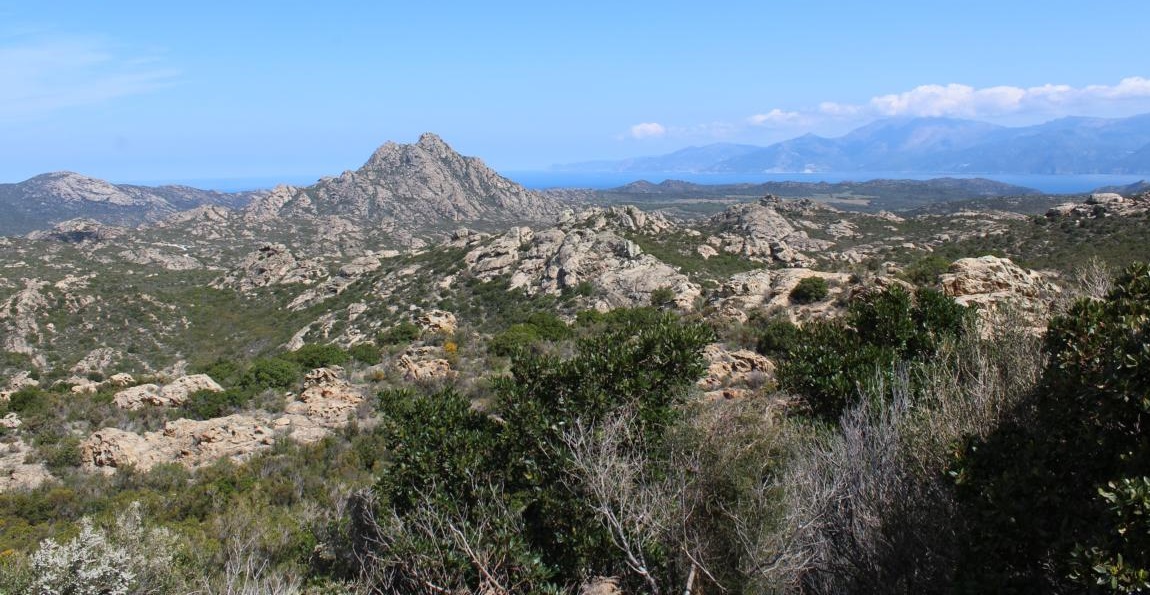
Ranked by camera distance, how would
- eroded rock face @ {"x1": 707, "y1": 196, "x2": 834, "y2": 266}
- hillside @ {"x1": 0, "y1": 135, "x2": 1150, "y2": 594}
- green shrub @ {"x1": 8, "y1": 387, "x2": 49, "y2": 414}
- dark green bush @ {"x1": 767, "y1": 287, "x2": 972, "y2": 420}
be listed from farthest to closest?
1. eroded rock face @ {"x1": 707, "y1": 196, "x2": 834, "y2": 266}
2. green shrub @ {"x1": 8, "y1": 387, "x2": 49, "y2": 414}
3. dark green bush @ {"x1": 767, "y1": 287, "x2": 972, "y2": 420}
4. hillside @ {"x1": 0, "y1": 135, "x2": 1150, "y2": 594}

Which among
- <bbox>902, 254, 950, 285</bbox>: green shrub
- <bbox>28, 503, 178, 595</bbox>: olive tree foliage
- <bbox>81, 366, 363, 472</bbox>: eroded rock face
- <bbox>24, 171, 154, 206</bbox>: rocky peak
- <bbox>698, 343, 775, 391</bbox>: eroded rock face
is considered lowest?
<bbox>81, 366, 363, 472</bbox>: eroded rock face

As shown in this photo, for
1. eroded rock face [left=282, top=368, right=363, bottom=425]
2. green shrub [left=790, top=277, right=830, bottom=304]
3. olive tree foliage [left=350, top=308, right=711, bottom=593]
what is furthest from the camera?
green shrub [left=790, top=277, right=830, bottom=304]

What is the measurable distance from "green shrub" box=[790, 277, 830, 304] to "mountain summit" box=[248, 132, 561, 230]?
89.2 metres

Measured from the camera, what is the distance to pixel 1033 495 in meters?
4.06

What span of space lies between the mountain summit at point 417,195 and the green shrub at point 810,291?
8920 cm

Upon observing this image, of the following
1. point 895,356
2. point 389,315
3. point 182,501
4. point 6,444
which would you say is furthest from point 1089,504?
point 389,315

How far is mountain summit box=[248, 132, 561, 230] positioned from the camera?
348 ft

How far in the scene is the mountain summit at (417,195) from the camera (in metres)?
106

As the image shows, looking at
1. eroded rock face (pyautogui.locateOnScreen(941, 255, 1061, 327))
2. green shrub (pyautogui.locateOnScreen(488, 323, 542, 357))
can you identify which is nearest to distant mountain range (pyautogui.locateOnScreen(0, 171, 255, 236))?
green shrub (pyautogui.locateOnScreen(488, 323, 542, 357))

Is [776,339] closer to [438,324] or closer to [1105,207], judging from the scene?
[438,324]

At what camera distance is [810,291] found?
19891 millimetres

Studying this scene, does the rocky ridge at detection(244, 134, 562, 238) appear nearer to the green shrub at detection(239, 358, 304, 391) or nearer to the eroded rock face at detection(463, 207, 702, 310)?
the eroded rock face at detection(463, 207, 702, 310)

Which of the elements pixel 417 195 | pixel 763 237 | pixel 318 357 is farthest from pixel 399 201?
pixel 318 357

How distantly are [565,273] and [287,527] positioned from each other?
2704 centimetres
